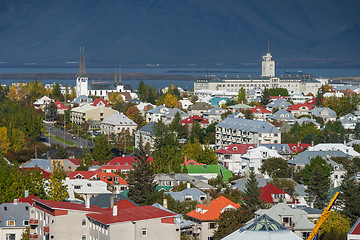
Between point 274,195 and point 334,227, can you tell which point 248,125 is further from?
point 334,227

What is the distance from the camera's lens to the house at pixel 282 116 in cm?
10650

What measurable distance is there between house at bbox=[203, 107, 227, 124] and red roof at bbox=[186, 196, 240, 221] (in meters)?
62.2

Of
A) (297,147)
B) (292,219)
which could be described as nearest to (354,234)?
(292,219)

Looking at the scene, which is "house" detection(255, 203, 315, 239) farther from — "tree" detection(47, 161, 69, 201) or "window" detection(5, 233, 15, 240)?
"tree" detection(47, 161, 69, 201)

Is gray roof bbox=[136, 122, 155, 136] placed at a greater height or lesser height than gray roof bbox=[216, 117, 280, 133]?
lesser

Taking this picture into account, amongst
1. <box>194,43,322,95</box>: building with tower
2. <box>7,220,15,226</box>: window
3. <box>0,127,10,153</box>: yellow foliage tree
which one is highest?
<box>194,43,322,95</box>: building with tower

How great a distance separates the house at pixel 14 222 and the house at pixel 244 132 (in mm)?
46509

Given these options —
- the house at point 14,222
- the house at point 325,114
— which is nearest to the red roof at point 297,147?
the house at point 325,114

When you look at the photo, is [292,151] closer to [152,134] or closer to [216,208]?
[152,134]

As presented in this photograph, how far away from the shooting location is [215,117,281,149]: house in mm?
88438

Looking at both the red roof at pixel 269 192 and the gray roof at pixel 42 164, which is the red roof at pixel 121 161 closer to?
the gray roof at pixel 42 164

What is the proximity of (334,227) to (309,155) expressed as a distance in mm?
30934

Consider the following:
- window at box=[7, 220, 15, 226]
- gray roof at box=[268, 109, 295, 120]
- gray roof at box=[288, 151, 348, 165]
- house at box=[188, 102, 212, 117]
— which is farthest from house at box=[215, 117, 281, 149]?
window at box=[7, 220, 15, 226]

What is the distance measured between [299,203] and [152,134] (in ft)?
137
